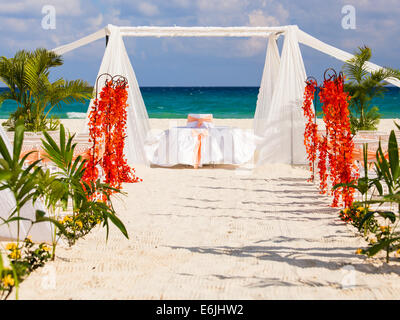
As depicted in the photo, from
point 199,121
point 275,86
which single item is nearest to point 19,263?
point 275,86

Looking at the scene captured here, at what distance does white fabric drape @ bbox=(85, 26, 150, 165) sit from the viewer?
773 cm

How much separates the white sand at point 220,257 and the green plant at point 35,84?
331 centimetres

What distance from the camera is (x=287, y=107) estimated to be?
317 inches

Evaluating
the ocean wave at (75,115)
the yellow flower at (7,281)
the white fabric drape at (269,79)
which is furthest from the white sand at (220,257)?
the ocean wave at (75,115)

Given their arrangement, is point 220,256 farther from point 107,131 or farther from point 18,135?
point 107,131

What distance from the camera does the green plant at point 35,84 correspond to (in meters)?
8.59

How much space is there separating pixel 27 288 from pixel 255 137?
6487 mm

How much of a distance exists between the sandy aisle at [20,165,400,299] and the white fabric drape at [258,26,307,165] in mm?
2227

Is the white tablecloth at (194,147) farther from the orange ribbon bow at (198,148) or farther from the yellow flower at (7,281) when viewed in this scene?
the yellow flower at (7,281)

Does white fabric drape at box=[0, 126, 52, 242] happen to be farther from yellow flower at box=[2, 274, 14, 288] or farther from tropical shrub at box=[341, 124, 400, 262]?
tropical shrub at box=[341, 124, 400, 262]

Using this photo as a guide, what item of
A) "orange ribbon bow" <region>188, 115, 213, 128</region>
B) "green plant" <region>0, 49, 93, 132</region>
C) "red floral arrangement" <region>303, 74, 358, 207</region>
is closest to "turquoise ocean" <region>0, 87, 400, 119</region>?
"orange ribbon bow" <region>188, 115, 213, 128</region>

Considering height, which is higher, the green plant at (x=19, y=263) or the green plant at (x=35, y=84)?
the green plant at (x=35, y=84)

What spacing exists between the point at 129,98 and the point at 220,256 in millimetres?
4825
